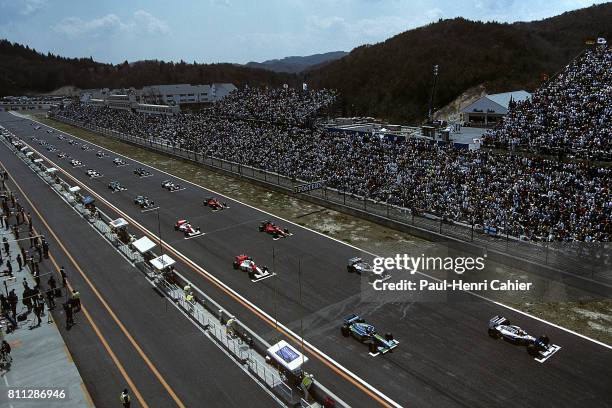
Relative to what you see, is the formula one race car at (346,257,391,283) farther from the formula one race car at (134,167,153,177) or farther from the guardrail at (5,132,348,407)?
the formula one race car at (134,167,153,177)

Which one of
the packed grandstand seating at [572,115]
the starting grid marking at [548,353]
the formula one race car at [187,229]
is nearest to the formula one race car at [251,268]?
the formula one race car at [187,229]

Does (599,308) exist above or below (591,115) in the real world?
below

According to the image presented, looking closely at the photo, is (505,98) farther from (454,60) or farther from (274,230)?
(454,60)

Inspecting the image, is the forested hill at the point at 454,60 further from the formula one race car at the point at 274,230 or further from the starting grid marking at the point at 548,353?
the starting grid marking at the point at 548,353

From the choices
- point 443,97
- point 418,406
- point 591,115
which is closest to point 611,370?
point 418,406

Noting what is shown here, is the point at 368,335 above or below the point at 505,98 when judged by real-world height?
below

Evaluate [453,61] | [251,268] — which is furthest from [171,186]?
[453,61]

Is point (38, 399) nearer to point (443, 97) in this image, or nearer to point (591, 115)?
point (591, 115)
